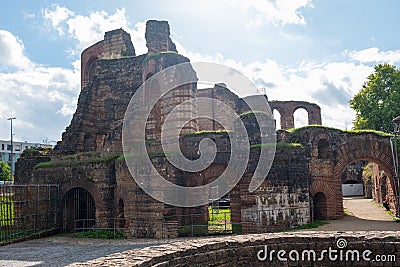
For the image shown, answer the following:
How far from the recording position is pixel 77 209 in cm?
1842

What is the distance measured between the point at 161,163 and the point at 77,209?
611cm

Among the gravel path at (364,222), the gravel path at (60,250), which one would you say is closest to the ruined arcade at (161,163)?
the gravel path at (364,222)

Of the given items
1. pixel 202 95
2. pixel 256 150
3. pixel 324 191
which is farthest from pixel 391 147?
pixel 202 95

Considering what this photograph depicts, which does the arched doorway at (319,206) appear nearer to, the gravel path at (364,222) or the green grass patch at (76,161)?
the gravel path at (364,222)

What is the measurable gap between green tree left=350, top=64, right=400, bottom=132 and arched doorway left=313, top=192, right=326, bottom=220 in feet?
44.0

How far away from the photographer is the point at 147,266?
576cm

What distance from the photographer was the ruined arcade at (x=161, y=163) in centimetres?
1434

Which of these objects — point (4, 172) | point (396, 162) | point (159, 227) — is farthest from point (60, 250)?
point (4, 172)

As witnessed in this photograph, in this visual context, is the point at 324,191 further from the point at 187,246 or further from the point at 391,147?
the point at 187,246

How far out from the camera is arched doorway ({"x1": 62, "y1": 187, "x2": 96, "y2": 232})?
17969mm

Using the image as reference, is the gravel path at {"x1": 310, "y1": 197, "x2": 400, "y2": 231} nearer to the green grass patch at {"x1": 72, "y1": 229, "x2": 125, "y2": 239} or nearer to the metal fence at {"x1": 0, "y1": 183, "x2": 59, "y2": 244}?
the green grass patch at {"x1": 72, "y1": 229, "x2": 125, "y2": 239}

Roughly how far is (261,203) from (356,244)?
262 inches

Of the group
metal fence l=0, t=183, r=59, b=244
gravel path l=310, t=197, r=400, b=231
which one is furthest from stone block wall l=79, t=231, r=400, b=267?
metal fence l=0, t=183, r=59, b=244

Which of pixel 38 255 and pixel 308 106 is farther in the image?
pixel 308 106
